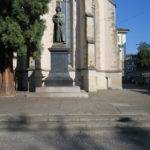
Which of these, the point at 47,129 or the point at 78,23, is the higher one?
the point at 78,23

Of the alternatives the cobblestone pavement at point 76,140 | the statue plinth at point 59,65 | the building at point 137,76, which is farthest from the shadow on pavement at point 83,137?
the building at point 137,76

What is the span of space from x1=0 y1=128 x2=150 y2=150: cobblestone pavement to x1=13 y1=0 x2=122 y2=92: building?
708 inches

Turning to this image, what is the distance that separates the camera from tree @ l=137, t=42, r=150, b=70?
3305 inches

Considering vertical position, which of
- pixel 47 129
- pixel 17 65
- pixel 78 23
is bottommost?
pixel 47 129

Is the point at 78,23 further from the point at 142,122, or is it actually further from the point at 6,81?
the point at 142,122

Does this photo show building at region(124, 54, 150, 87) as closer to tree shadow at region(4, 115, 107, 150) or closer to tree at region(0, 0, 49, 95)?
tree at region(0, 0, 49, 95)

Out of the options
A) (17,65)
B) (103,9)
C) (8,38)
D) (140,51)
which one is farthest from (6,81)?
(140,51)

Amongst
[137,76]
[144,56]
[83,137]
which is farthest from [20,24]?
[137,76]

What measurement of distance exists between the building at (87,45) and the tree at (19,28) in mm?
6328

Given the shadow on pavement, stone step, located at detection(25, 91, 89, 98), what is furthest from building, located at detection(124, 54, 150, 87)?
the shadow on pavement

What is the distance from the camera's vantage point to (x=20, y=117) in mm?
14719

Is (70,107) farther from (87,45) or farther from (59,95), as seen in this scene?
(87,45)

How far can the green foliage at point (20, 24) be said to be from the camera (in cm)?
2270

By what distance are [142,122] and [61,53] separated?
37.9ft
